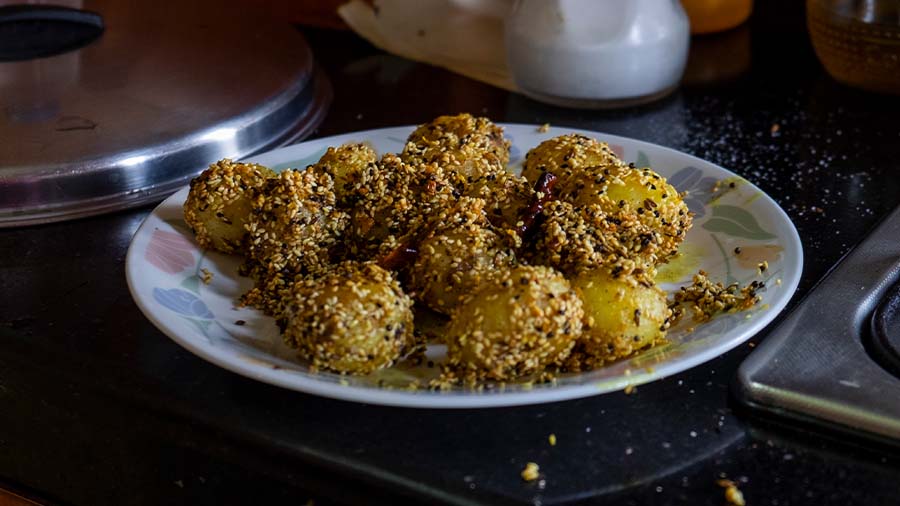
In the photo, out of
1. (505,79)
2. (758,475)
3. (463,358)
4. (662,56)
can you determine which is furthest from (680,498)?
(505,79)

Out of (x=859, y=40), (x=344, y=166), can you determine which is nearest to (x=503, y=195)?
(x=344, y=166)

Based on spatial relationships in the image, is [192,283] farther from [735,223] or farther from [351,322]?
[735,223]

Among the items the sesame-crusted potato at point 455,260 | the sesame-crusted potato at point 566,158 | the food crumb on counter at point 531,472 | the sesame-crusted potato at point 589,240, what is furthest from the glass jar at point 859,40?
the food crumb on counter at point 531,472

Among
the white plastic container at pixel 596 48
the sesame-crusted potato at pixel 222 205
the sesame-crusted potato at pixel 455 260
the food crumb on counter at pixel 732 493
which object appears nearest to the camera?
the food crumb on counter at pixel 732 493

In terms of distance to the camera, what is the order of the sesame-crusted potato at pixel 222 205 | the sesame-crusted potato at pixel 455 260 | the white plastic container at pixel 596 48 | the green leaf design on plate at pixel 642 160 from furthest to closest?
the white plastic container at pixel 596 48
the green leaf design on plate at pixel 642 160
the sesame-crusted potato at pixel 222 205
the sesame-crusted potato at pixel 455 260

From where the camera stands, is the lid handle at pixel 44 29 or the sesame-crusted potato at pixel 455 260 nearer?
the sesame-crusted potato at pixel 455 260

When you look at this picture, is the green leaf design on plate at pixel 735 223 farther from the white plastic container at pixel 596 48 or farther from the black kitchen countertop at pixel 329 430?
the white plastic container at pixel 596 48
